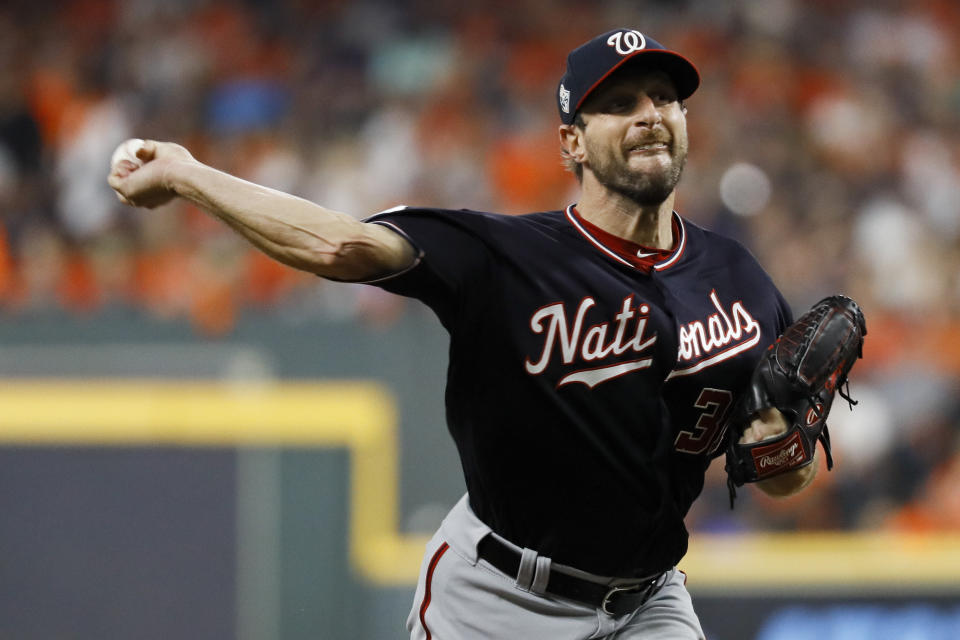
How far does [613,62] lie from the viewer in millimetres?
2936

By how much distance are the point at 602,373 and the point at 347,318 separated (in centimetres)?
412

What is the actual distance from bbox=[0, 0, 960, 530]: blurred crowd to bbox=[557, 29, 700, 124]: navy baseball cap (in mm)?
3972

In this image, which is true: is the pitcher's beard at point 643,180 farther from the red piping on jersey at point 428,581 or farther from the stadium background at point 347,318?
the stadium background at point 347,318

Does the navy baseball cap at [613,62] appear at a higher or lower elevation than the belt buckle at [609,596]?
higher

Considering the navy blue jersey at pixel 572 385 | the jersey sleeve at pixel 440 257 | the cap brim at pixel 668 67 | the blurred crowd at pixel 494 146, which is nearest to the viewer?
the jersey sleeve at pixel 440 257

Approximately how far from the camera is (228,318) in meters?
6.82

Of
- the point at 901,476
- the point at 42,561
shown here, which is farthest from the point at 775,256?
the point at 42,561

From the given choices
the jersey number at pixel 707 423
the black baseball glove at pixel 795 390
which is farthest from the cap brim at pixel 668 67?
the jersey number at pixel 707 423

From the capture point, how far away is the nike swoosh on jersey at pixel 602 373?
2830mm

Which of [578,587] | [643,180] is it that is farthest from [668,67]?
[578,587]

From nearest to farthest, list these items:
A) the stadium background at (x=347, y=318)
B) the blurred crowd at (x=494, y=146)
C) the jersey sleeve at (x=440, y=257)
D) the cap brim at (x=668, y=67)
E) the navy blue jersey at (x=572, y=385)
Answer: the jersey sleeve at (x=440, y=257) → the navy blue jersey at (x=572, y=385) → the cap brim at (x=668, y=67) → the stadium background at (x=347, y=318) → the blurred crowd at (x=494, y=146)

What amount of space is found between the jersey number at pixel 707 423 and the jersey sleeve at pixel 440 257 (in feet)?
1.98

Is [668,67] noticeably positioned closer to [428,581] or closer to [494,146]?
[428,581]

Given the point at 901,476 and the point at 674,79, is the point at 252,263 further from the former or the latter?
the point at 674,79
